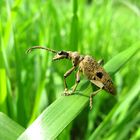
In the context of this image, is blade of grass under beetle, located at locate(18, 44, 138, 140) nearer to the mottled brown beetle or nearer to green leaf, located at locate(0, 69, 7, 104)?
the mottled brown beetle

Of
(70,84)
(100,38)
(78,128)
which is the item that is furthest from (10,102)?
(100,38)

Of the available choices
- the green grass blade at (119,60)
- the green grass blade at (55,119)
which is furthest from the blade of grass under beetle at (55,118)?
the green grass blade at (119,60)

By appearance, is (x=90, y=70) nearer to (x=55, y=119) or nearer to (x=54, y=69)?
(x=55, y=119)

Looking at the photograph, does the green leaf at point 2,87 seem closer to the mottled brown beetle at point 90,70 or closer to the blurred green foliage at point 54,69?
the blurred green foliage at point 54,69

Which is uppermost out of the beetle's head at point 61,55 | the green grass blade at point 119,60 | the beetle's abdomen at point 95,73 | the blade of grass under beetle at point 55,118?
the green grass blade at point 119,60

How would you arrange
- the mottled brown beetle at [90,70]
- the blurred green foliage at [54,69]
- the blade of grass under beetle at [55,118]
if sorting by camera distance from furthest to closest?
the blurred green foliage at [54,69]
the mottled brown beetle at [90,70]
the blade of grass under beetle at [55,118]

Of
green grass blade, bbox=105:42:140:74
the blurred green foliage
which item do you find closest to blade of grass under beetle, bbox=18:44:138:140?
green grass blade, bbox=105:42:140:74
